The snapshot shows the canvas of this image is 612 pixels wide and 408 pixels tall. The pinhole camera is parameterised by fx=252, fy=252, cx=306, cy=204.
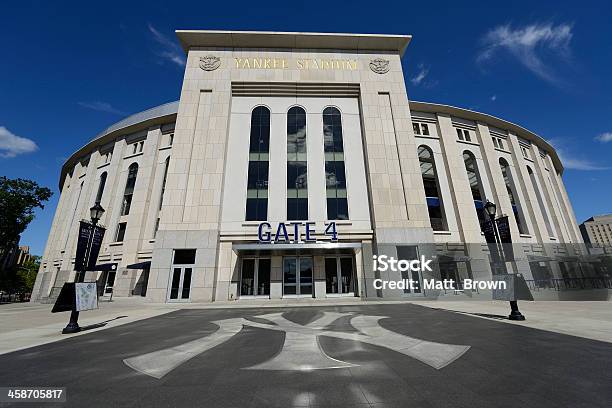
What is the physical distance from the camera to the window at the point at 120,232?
29.4 metres

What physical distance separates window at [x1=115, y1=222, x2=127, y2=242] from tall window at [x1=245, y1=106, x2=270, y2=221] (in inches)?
704

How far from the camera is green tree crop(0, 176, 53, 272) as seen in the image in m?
28.1

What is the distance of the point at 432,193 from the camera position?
32.7m

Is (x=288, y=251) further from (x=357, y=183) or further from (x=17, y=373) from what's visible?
(x=17, y=373)

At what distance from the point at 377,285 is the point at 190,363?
17.9 m

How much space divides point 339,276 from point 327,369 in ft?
58.3

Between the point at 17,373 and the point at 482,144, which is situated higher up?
the point at 482,144

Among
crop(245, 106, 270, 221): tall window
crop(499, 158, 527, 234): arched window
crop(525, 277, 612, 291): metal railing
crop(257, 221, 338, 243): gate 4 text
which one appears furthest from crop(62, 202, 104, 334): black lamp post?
crop(499, 158, 527, 234): arched window

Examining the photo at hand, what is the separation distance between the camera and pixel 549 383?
3.87 m

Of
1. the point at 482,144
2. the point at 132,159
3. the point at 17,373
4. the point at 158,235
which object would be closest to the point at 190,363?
the point at 17,373

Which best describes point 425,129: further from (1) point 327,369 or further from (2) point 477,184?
(1) point 327,369

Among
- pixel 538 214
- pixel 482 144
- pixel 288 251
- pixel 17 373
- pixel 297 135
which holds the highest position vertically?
pixel 482 144

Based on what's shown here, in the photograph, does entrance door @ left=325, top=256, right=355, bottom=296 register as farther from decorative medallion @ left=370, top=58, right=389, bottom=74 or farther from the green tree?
the green tree

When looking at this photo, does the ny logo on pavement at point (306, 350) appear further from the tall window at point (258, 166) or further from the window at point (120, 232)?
the window at point (120, 232)
